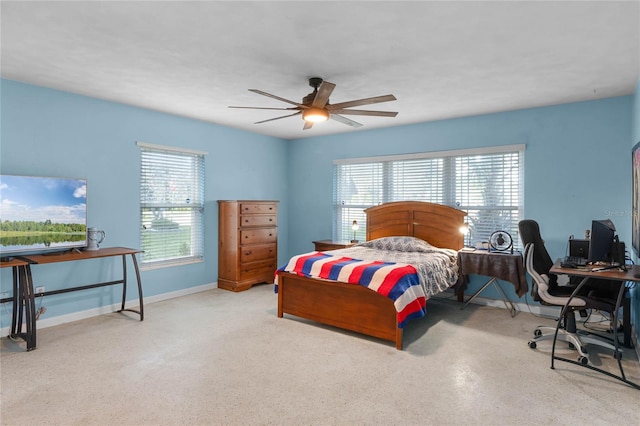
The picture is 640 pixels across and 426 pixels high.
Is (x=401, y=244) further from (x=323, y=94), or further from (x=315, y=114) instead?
(x=323, y=94)

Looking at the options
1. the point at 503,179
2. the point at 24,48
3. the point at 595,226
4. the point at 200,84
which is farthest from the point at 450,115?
the point at 24,48

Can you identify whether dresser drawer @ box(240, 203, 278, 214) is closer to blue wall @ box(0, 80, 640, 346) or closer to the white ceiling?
blue wall @ box(0, 80, 640, 346)

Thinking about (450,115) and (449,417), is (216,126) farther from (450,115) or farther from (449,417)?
(449,417)

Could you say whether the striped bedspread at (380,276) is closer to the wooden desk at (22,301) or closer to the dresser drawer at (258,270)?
the dresser drawer at (258,270)

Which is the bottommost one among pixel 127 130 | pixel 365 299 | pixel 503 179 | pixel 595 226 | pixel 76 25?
pixel 365 299

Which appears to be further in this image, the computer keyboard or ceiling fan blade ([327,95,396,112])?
the computer keyboard

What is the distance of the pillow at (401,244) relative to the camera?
490cm

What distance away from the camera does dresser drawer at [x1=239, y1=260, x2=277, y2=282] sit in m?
5.62

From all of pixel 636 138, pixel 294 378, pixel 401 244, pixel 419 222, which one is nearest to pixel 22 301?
pixel 294 378

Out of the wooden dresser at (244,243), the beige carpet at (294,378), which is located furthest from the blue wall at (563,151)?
the wooden dresser at (244,243)

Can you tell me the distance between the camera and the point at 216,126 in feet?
18.8

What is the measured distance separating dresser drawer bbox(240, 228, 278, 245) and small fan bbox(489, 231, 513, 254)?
329 centimetres

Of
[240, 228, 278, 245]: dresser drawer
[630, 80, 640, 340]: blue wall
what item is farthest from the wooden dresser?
[630, 80, 640, 340]: blue wall

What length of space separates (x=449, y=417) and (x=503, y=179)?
11.5 feet
